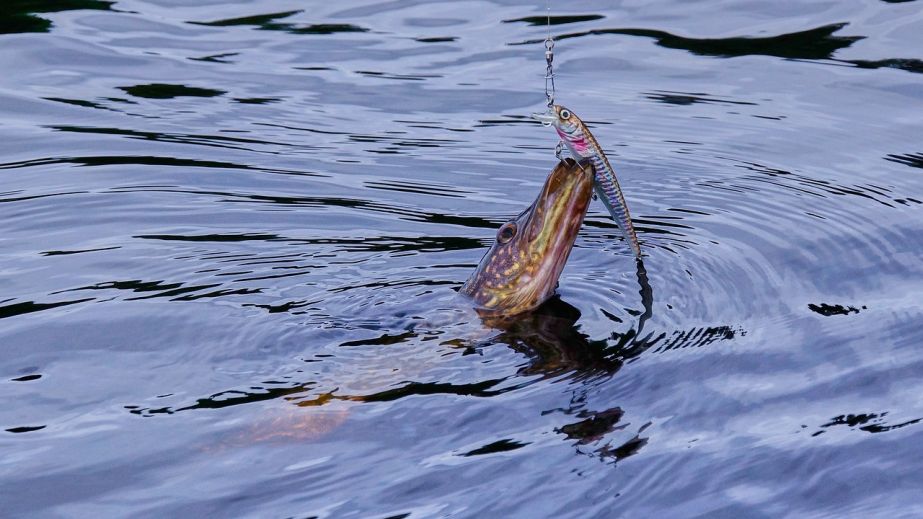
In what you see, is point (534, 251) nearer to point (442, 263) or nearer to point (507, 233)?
point (507, 233)

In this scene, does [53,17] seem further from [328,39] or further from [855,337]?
[855,337]

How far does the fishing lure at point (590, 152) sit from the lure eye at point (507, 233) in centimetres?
45

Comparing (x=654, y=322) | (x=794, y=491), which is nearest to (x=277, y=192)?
(x=654, y=322)

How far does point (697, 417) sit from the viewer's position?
16.6ft

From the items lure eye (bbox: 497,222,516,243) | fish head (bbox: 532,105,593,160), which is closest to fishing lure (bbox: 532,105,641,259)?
fish head (bbox: 532,105,593,160)

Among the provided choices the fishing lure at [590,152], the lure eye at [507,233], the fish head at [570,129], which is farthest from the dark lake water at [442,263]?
the fish head at [570,129]

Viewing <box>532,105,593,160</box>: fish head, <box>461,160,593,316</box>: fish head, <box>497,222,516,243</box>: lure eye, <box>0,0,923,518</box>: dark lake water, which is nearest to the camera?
<box>0,0,923,518</box>: dark lake water

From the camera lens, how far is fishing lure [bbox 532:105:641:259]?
5.68 m

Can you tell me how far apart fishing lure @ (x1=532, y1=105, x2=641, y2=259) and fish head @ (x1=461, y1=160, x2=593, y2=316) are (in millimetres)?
78

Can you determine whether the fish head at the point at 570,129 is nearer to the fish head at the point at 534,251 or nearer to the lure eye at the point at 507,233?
the fish head at the point at 534,251

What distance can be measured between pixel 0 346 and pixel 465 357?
2.10 m

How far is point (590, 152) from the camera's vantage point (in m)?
5.86

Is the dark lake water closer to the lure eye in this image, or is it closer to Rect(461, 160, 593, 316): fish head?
Rect(461, 160, 593, 316): fish head

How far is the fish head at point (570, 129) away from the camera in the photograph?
5.66 meters
